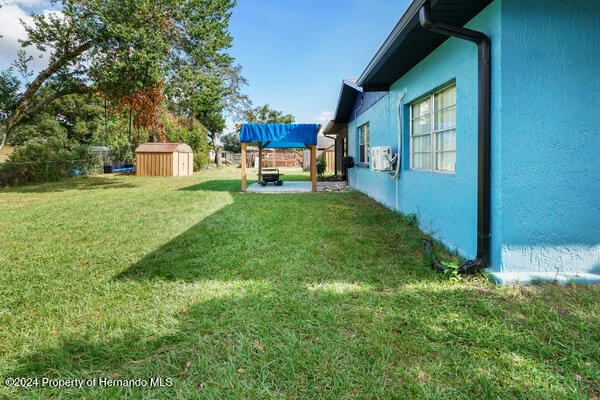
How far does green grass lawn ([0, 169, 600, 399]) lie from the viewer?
191 centimetres

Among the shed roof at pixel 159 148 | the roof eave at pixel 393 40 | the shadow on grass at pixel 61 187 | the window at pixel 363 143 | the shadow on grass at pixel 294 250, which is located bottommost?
the shadow on grass at pixel 294 250

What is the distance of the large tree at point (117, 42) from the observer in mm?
10961

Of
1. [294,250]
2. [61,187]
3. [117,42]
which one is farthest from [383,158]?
[61,187]

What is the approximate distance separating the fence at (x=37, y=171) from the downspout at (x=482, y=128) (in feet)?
A: 54.9

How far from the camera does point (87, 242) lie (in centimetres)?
511

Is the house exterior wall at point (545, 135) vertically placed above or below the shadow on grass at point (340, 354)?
above

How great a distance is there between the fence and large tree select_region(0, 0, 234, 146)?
1.18 meters

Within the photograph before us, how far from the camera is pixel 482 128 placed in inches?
133

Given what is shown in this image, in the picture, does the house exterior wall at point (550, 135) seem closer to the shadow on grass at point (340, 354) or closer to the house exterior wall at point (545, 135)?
the house exterior wall at point (545, 135)

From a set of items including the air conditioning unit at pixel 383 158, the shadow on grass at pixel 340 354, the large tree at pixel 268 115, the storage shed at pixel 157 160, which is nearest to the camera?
the shadow on grass at pixel 340 354

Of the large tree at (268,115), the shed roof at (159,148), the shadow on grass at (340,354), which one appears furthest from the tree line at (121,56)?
the large tree at (268,115)

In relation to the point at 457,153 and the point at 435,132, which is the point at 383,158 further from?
the point at 457,153

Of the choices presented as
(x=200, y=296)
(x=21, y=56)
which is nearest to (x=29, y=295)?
(x=200, y=296)

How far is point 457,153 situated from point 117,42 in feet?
39.6
